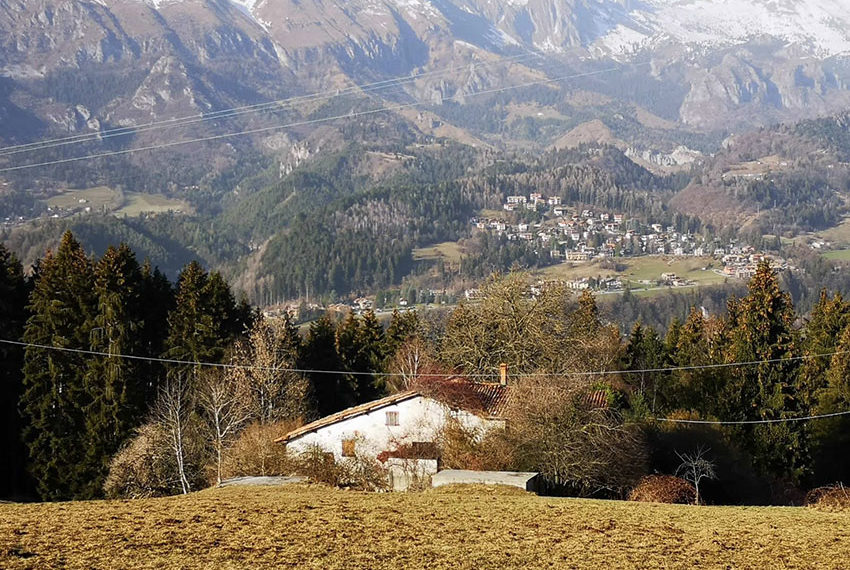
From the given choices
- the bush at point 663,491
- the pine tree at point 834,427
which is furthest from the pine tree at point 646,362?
the bush at point 663,491

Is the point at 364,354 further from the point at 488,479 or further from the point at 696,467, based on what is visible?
the point at 488,479

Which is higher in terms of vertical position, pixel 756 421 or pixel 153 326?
pixel 153 326

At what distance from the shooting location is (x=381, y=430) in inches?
1551

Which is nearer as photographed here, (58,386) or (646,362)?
(58,386)

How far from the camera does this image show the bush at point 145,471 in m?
39.2

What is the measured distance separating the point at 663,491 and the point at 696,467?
765 centimetres

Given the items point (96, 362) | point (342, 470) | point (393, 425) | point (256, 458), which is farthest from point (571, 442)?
point (96, 362)

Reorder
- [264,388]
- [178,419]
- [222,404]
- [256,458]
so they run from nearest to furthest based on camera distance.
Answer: [178,419], [256,458], [222,404], [264,388]

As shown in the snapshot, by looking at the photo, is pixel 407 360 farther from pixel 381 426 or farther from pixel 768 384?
pixel 768 384

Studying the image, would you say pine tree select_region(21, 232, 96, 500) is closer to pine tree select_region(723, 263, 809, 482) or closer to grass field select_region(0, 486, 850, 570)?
grass field select_region(0, 486, 850, 570)

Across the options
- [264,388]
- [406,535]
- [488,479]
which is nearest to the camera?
[406,535]

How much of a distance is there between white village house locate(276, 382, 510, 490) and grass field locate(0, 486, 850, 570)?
13.2 metres

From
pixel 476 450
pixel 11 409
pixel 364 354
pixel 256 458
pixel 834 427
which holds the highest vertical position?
pixel 364 354

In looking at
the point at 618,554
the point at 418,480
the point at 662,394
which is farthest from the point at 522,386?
the point at 662,394
